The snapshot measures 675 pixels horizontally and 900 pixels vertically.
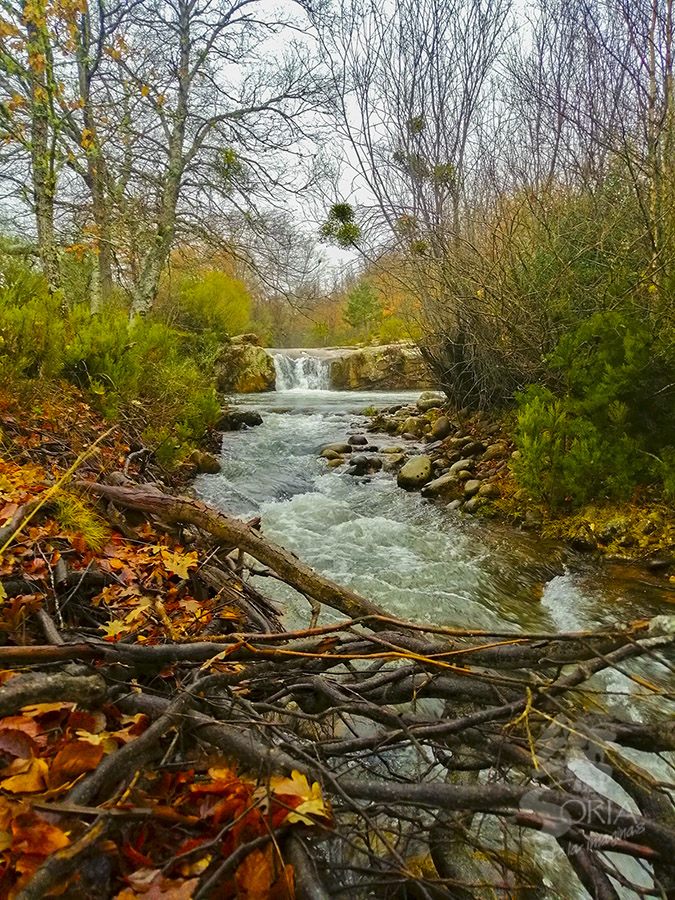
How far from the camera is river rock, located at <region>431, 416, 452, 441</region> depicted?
8102 mm

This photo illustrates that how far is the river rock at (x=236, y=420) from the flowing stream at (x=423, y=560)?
6.21ft

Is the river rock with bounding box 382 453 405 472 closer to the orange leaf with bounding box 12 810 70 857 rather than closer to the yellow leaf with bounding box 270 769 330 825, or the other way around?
the yellow leaf with bounding box 270 769 330 825

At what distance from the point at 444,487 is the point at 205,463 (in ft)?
11.4

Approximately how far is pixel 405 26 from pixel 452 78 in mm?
915

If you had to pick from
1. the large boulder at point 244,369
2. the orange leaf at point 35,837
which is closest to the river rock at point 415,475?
the orange leaf at point 35,837

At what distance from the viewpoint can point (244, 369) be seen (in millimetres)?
16406

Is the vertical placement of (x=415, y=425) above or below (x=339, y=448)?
above

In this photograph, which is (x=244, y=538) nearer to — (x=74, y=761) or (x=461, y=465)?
(x=74, y=761)

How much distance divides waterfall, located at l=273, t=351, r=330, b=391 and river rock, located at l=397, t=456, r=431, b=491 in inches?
479

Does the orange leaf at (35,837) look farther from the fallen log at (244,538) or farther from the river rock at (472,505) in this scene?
the river rock at (472,505)

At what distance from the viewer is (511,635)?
3.57ft

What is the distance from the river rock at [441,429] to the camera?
810 centimetres

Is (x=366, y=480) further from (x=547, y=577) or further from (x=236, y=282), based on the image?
(x=236, y=282)

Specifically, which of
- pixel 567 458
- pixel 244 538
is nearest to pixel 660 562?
pixel 567 458
